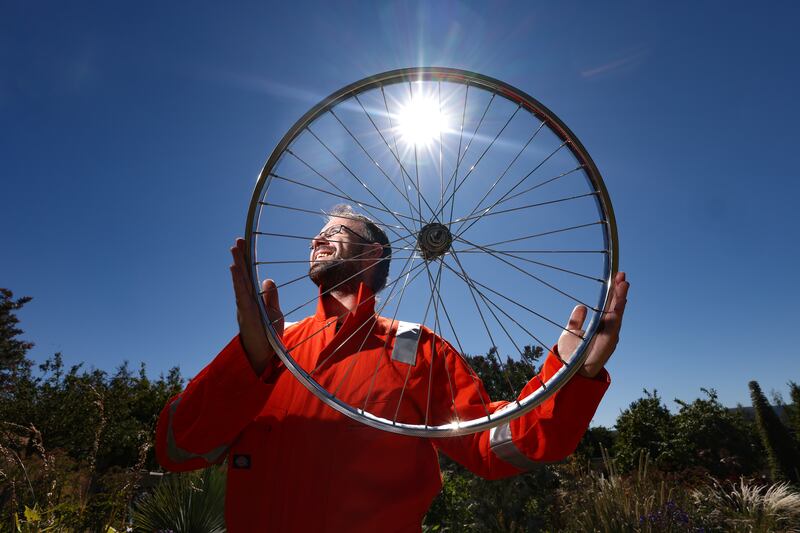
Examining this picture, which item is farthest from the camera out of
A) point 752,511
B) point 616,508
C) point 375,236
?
point 752,511

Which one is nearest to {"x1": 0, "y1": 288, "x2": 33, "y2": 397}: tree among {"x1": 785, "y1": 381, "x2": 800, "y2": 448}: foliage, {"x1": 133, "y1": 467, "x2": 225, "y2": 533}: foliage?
{"x1": 133, "y1": 467, "x2": 225, "y2": 533}: foliage

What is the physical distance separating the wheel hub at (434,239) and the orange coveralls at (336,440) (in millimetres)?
620

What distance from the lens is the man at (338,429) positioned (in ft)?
5.72

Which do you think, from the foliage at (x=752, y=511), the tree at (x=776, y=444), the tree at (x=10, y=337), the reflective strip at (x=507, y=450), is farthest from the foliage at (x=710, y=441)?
the tree at (x=10, y=337)

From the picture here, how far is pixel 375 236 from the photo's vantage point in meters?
2.81

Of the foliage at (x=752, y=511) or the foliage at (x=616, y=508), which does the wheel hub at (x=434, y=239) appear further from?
the foliage at (x=752, y=511)

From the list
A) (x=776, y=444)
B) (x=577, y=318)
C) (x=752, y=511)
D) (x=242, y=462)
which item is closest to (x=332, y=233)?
(x=242, y=462)

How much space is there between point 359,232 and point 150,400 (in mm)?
16440

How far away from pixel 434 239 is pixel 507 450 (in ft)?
3.22

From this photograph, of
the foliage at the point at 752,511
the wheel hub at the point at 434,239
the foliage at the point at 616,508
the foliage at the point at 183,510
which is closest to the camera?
the wheel hub at the point at 434,239

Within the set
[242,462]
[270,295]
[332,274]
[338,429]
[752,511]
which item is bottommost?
[752,511]

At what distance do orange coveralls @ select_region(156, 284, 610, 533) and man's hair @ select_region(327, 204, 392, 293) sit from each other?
0.74 metres

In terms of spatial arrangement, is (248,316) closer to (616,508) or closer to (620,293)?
(620,293)

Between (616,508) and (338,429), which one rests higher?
(338,429)
